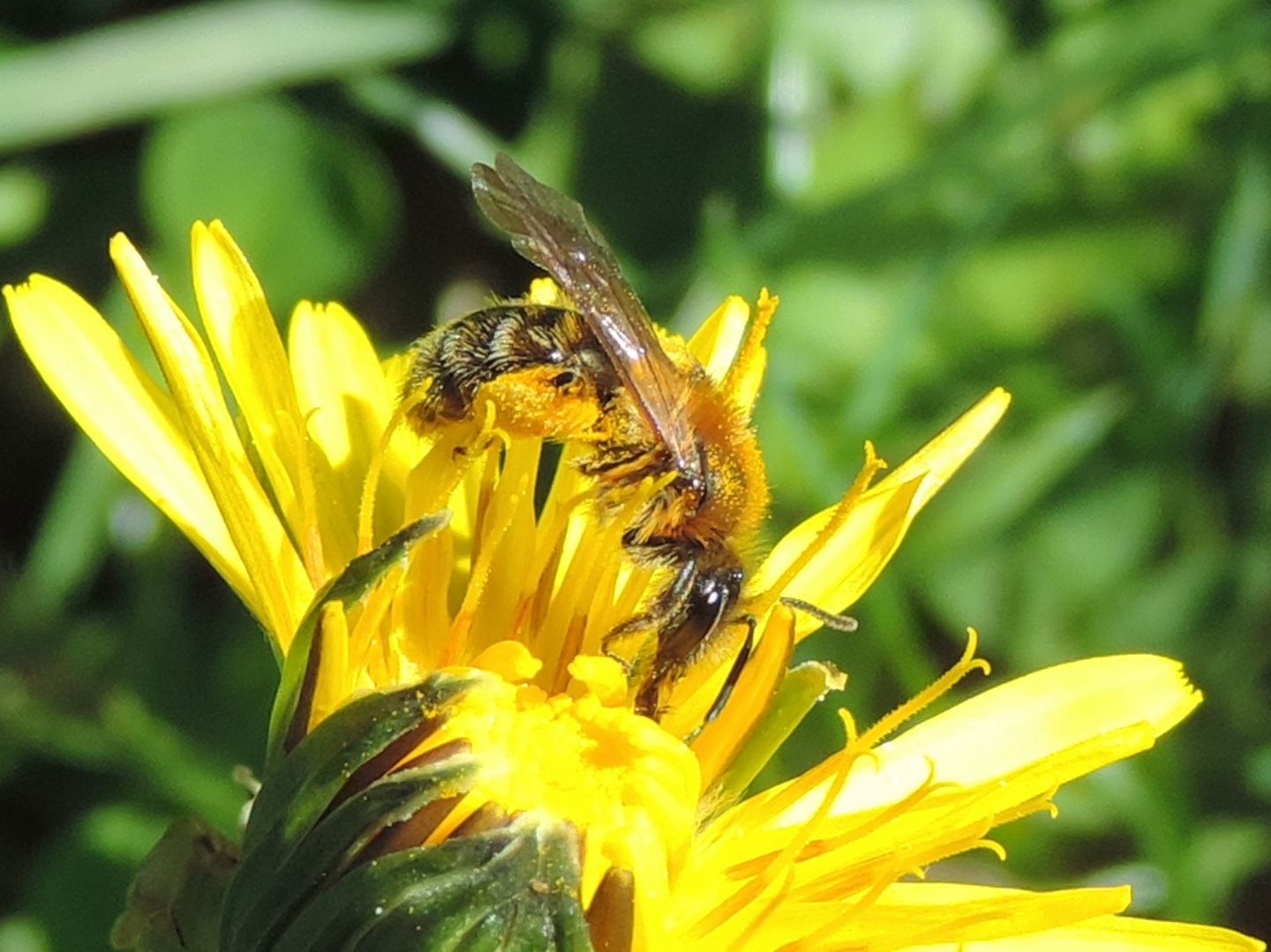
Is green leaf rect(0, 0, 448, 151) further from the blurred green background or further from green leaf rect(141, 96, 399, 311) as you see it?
green leaf rect(141, 96, 399, 311)

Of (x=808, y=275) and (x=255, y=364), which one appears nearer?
(x=255, y=364)

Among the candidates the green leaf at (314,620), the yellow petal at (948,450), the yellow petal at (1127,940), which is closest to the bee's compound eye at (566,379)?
the green leaf at (314,620)

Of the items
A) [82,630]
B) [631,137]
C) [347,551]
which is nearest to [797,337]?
[631,137]

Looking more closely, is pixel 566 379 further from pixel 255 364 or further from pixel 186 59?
pixel 186 59

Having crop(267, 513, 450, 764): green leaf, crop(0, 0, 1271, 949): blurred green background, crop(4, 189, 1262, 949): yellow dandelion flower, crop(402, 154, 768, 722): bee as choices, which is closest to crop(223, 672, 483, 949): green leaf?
crop(4, 189, 1262, 949): yellow dandelion flower

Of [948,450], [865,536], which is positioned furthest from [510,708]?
[948,450]

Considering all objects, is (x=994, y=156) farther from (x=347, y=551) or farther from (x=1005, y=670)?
(x=347, y=551)
